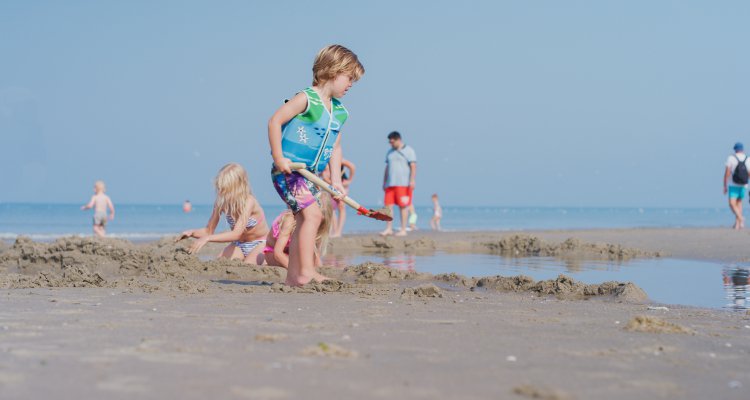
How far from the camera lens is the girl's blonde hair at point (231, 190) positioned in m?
7.91

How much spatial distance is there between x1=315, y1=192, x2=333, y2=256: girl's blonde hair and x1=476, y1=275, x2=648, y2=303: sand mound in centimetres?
140

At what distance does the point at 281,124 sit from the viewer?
585cm

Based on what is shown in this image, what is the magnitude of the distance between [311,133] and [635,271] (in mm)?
4518

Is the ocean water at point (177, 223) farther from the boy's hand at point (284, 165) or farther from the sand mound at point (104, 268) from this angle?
the boy's hand at point (284, 165)

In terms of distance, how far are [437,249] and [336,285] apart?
7.16 metres

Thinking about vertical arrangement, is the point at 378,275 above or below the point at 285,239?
below

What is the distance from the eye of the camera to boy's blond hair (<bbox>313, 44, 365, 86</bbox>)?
605 cm

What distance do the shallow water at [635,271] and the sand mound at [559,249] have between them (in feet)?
1.87

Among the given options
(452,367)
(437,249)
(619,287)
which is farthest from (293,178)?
(437,249)

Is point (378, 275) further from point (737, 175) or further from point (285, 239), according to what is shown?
point (737, 175)

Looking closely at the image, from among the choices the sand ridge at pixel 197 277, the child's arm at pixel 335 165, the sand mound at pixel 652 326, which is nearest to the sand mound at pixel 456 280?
the sand ridge at pixel 197 277

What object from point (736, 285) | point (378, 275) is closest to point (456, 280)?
point (378, 275)

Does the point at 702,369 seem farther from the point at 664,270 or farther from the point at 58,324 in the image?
the point at 664,270

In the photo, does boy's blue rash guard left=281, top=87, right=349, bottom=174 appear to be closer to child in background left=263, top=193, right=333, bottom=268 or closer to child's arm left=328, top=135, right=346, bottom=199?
child's arm left=328, top=135, right=346, bottom=199
